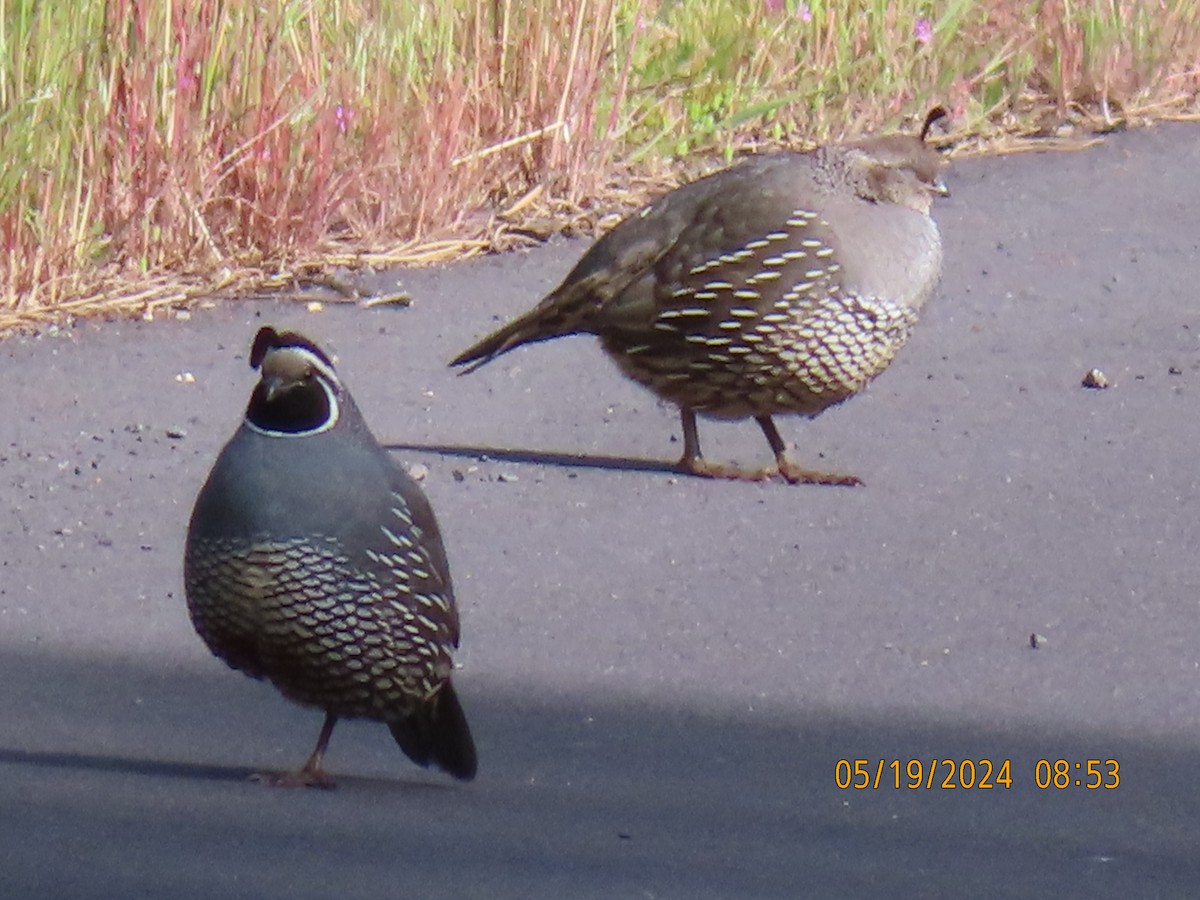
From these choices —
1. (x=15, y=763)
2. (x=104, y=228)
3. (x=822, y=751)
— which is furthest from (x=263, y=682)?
(x=104, y=228)

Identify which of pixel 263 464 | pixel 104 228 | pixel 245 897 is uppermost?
pixel 263 464

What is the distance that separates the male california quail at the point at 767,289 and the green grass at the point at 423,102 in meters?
1.60

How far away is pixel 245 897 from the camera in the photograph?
4.06 metres

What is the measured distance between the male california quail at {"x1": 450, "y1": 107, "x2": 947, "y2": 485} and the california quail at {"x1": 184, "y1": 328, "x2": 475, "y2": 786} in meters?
2.24

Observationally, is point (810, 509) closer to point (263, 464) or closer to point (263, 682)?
A: point (263, 682)

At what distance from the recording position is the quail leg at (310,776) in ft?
15.2

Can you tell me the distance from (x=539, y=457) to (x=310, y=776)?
7.98 ft

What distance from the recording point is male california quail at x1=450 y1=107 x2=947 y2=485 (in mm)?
6836

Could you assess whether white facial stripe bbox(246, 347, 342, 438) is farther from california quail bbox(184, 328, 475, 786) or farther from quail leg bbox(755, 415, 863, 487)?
quail leg bbox(755, 415, 863, 487)

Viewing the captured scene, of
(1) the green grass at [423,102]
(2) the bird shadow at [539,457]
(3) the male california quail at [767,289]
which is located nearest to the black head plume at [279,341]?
(2) the bird shadow at [539,457]

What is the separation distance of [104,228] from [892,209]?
2.74 meters
